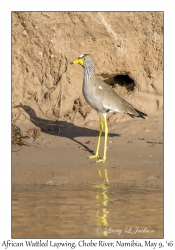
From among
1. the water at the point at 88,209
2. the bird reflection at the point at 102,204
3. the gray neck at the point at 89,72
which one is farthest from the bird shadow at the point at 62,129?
the water at the point at 88,209

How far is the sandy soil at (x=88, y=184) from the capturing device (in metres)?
6.30

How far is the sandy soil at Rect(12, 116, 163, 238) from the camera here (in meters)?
6.30

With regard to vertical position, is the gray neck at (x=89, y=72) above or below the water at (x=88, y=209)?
above

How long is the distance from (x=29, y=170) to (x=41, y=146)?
1.46 metres

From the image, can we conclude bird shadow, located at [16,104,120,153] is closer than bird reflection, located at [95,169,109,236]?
No

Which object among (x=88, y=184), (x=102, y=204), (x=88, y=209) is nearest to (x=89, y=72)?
(x=88, y=184)

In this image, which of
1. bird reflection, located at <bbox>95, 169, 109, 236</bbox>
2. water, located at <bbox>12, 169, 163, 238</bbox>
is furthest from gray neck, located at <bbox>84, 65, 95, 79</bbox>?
water, located at <bbox>12, 169, 163, 238</bbox>

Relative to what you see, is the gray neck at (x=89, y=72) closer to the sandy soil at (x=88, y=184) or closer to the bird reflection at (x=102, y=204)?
the sandy soil at (x=88, y=184)

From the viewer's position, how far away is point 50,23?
40.5 feet

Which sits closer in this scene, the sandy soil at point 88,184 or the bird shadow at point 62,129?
the sandy soil at point 88,184

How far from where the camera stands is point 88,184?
27.5ft

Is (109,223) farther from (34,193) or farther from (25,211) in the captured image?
(34,193)

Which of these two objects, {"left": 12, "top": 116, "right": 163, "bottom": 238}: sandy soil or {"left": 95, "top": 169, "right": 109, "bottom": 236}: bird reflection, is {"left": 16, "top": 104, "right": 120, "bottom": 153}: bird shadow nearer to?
{"left": 12, "top": 116, "right": 163, "bottom": 238}: sandy soil

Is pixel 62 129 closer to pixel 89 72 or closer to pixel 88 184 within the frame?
pixel 89 72
